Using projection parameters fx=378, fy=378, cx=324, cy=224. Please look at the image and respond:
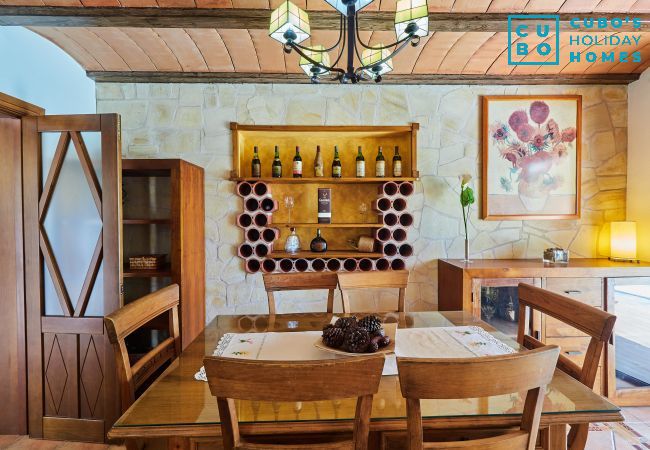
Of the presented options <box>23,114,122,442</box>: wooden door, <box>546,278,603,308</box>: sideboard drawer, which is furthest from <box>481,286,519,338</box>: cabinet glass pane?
<box>23,114,122,442</box>: wooden door

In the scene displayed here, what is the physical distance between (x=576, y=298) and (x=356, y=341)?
2.13 meters

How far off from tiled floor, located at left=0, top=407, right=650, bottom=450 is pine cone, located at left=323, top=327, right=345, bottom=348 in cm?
176

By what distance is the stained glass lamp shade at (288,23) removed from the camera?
4.40 ft

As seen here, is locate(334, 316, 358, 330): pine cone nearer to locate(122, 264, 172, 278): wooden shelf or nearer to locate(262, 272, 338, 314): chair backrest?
locate(262, 272, 338, 314): chair backrest

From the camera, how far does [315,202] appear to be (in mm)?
3344

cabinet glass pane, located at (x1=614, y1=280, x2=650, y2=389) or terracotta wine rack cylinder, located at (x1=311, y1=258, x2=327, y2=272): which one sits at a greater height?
terracotta wine rack cylinder, located at (x1=311, y1=258, x2=327, y2=272)

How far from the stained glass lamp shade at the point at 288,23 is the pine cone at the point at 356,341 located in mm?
1074

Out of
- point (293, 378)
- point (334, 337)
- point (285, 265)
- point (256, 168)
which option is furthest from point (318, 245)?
Result: point (293, 378)

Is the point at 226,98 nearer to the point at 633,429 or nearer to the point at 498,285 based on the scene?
the point at 498,285

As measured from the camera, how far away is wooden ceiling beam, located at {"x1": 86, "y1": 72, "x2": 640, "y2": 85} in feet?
10.1

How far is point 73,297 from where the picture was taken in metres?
2.28

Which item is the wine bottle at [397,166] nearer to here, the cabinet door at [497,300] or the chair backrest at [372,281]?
the cabinet door at [497,300]

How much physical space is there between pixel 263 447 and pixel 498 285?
7.37 feet

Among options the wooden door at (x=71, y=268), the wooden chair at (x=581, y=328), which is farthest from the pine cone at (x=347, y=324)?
the wooden door at (x=71, y=268)
